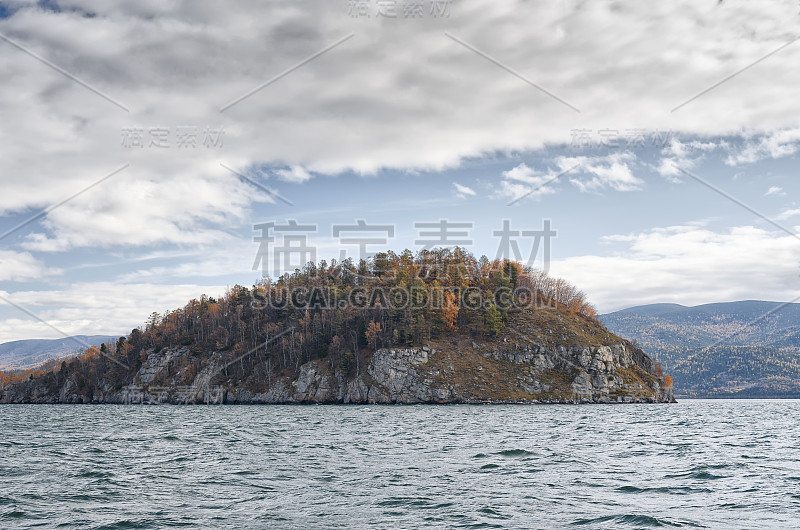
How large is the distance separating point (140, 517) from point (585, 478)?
2118 centimetres

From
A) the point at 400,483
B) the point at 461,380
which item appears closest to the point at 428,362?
the point at 461,380

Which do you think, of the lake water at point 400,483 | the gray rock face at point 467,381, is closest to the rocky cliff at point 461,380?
the gray rock face at point 467,381

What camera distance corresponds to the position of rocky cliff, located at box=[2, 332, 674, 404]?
157125 mm

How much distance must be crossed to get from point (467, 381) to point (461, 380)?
5.70ft

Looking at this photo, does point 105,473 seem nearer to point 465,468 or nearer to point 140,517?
point 140,517

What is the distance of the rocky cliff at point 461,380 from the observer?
157125 mm

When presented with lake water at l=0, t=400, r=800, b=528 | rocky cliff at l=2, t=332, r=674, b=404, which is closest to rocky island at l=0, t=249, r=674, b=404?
rocky cliff at l=2, t=332, r=674, b=404

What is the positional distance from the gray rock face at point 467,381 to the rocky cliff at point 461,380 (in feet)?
0.92

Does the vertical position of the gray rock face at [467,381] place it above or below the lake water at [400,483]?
below

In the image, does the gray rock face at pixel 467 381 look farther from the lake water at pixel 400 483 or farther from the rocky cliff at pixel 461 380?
the lake water at pixel 400 483

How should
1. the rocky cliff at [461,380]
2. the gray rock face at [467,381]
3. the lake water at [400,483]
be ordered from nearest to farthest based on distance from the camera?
the lake water at [400,483]
the gray rock face at [467,381]
the rocky cliff at [461,380]

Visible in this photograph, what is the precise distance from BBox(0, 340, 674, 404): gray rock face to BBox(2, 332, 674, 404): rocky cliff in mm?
281

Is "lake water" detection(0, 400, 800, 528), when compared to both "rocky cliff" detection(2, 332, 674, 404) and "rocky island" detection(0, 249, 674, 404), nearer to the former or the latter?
"rocky cliff" detection(2, 332, 674, 404)

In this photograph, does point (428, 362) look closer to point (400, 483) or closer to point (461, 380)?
point (461, 380)
